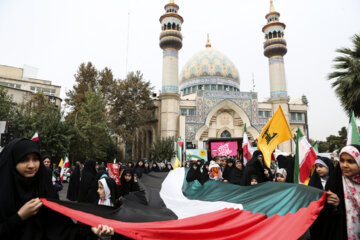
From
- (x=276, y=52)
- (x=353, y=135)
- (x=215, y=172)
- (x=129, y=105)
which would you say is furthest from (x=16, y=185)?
(x=276, y=52)

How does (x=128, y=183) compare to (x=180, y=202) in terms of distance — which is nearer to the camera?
(x=180, y=202)

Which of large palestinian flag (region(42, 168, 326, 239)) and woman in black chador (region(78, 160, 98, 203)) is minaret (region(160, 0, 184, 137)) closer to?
woman in black chador (region(78, 160, 98, 203))

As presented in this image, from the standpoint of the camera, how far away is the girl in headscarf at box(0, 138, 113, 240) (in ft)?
5.75

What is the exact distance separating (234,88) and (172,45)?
1120 cm

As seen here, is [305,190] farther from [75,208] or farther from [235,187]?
[75,208]

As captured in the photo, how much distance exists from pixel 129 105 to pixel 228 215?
78.6ft

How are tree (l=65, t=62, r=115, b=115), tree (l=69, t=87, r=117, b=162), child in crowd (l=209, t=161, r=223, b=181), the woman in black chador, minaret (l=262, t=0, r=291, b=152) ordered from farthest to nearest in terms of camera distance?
1. minaret (l=262, t=0, r=291, b=152)
2. tree (l=65, t=62, r=115, b=115)
3. tree (l=69, t=87, r=117, b=162)
4. child in crowd (l=209, t=161, r=223, b=181)
5. the woman in black chador

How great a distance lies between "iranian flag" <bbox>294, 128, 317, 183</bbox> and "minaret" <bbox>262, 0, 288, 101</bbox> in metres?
28.4

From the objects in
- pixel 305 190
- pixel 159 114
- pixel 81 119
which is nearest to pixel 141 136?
pixel 159 114

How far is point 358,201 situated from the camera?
2.19 metres

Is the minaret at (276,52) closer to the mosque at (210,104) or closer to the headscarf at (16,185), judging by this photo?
the mosque at (210,104)

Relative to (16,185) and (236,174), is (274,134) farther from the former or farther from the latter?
(16,185)

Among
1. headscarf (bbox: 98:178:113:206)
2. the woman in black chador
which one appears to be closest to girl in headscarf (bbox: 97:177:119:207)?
headscarf (bbox: 98:178:113:206)

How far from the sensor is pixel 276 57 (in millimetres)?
31438
